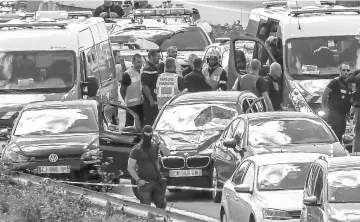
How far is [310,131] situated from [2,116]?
7.33 m

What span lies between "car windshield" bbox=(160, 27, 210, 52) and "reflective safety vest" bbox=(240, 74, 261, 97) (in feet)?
41.1

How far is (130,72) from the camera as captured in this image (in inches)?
1152

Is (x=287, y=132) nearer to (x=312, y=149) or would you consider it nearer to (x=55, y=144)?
(x=312, y=149)

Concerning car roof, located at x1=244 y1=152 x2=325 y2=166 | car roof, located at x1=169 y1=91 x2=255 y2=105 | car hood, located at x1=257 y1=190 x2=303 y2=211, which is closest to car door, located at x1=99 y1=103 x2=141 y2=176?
car roof, located at x1=169 y1=91 x2=255 y2=105

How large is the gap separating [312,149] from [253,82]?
5922 millimetres

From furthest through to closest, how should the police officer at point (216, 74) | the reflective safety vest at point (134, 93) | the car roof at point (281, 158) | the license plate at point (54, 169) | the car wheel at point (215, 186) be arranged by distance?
the reflective safety vest at point (134, 93) < the police officer at point (216, 74) < the license plate at point (54, 169) < the car wheel at point (215, 186) < the car roof at point (281, 158)

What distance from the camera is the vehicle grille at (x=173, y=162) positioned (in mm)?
22672

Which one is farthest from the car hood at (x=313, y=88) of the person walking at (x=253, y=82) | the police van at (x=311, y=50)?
the person walking at (x=253, y=82)

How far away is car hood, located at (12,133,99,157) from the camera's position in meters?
22.7

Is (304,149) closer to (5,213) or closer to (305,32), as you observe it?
(5,213)

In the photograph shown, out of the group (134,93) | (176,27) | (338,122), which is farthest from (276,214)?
(176,27)

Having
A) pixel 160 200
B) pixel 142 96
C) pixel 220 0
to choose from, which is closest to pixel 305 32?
pixel 142 96

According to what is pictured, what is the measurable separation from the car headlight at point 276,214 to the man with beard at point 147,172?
3161 mm

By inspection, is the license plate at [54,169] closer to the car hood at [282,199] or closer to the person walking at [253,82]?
the person walking at [253,82]
